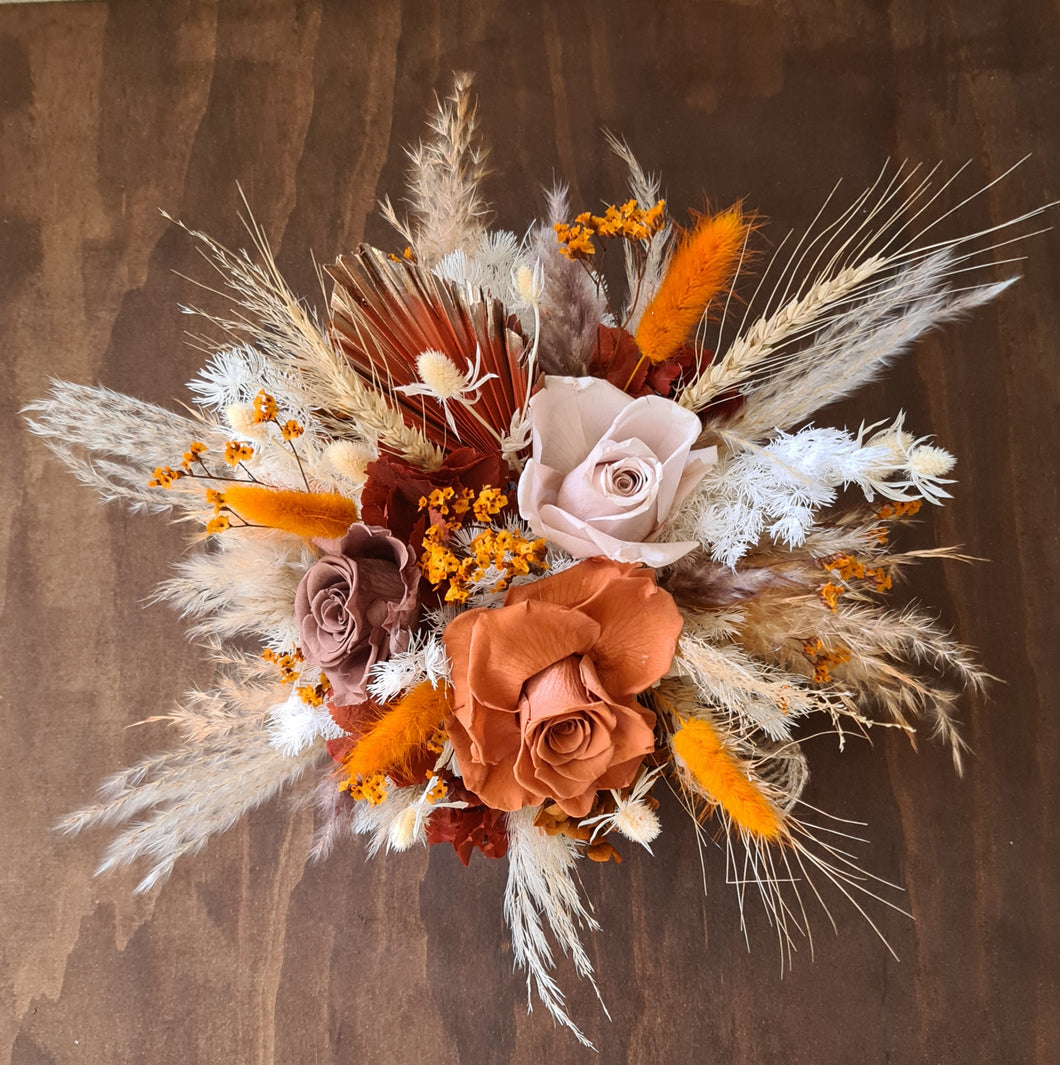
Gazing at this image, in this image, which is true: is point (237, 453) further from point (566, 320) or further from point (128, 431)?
point (566, 320)

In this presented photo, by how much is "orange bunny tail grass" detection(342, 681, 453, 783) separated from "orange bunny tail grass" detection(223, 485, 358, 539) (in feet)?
0.41

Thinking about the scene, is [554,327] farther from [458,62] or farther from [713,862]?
[713,862]

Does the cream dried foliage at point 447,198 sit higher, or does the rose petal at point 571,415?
the cream dried foliage at point 447,198

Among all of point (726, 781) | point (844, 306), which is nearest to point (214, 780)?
point (726, 781)

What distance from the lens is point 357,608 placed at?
523 mm

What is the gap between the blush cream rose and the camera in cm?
51

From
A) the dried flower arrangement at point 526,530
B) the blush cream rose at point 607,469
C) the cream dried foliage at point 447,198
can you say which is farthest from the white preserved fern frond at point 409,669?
the cream dried foliage at point 447,198

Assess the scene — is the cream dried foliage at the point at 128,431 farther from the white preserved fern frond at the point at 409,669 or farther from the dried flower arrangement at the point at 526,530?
the white preserved fern frond at the point at 409,669

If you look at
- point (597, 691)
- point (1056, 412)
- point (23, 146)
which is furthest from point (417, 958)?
point (23, 146)

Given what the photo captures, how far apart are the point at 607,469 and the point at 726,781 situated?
21 cm

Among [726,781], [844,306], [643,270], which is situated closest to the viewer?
A: [726,781]

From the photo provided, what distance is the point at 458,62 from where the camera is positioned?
84cm

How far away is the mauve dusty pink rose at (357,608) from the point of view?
0.53 metres

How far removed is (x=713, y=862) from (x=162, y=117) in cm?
95
